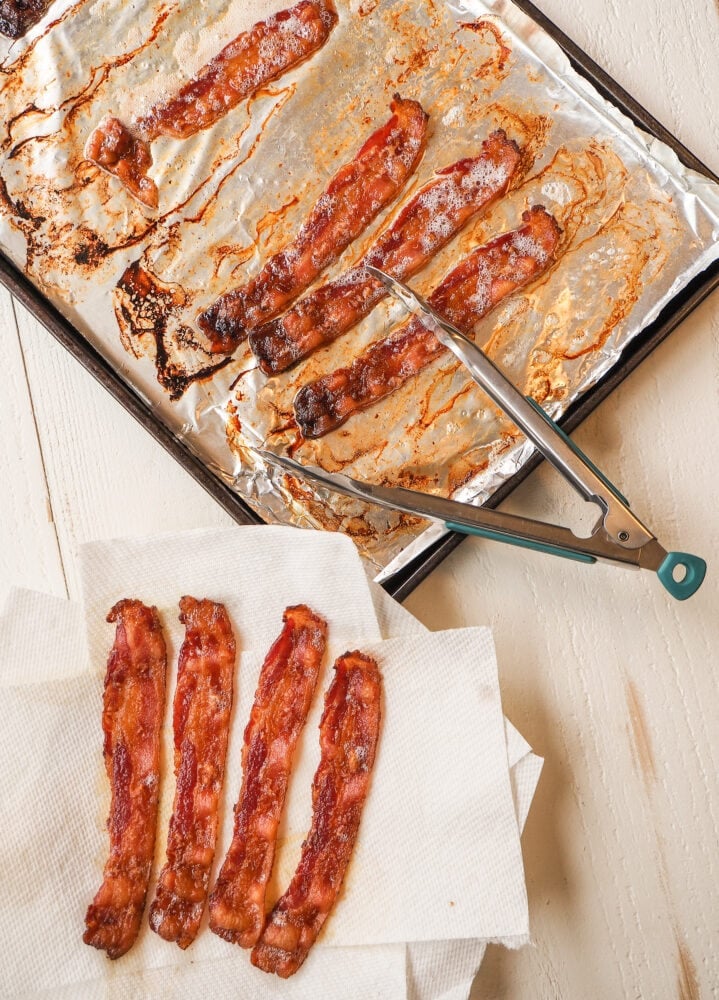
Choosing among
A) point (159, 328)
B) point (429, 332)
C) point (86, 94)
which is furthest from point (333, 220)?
point (86, 94)

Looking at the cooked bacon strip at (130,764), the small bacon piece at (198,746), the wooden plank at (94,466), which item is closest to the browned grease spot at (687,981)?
the small bacon piece at (198,746)

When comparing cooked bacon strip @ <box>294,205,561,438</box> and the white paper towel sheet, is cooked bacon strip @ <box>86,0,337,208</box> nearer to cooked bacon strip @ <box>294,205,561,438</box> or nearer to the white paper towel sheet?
cooked bacon strip @ <box>294,205,561,438</box>

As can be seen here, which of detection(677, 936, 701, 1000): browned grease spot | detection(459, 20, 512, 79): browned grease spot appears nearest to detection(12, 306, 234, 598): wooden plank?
detection(459, 20, 512, 79): browned grease spot

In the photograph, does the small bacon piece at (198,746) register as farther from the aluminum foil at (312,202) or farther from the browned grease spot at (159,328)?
the browned grease spot at (159,328)

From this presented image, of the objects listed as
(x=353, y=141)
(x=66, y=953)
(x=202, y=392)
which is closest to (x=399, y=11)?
(x=353, y=141)

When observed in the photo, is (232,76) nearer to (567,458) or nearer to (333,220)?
(333,220)
